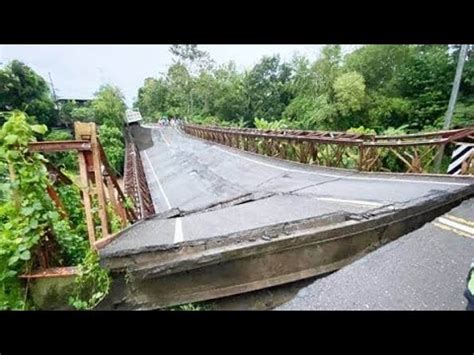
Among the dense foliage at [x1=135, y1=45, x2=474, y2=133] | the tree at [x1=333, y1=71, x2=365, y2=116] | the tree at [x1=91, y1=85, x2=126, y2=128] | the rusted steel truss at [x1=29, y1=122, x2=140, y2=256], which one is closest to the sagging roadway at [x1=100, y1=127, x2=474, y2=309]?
the rusted steel truss at [x1=29, y1=122, x2=140, y2=256]

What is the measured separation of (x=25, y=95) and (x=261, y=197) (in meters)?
5.34

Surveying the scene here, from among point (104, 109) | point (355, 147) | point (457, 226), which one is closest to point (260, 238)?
point (457, 226)

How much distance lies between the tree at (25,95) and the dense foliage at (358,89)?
361cm

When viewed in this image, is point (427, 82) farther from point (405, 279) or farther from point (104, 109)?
point (104, 109)

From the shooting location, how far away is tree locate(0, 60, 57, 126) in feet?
11.6

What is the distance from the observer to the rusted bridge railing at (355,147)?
4.36 metres

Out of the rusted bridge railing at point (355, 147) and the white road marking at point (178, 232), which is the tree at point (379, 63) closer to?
the rusted bridge railing at point (355, 147)

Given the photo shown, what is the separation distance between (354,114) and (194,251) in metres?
13.3

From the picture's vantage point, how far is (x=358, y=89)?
1245 centimetres

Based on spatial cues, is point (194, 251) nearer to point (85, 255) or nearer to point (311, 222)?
point (85, 255)
